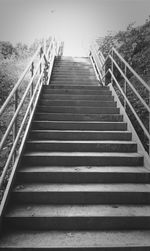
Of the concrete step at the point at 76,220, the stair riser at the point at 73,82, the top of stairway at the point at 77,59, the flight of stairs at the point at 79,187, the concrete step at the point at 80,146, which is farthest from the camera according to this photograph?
the top of stairway at the point at 77,59

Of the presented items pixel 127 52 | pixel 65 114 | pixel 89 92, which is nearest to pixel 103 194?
pixel 65 114

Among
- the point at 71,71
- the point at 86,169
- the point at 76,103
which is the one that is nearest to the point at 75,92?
the point at 76,103

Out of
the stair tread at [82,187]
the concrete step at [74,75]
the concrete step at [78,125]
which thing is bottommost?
the stair tread at [82,187]

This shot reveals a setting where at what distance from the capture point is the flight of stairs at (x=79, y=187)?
2238 mm

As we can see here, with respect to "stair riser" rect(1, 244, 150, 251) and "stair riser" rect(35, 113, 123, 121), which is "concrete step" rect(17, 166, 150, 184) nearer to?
"stair riser" rect(1, 244, 150, 251)

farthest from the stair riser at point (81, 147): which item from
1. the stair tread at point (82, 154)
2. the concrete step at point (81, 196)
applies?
the concrete step at point (81, 196)

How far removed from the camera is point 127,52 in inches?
269

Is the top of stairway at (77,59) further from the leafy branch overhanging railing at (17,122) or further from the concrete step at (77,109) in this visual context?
the concrete step at (77,109)

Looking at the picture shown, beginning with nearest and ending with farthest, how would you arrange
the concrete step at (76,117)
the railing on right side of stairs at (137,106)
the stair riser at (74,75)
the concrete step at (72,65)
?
the railing on right side of stairs at (137,106) < the concrete step at (76,117) < the stair riser at (74,75) < the concrete step at (72,65)

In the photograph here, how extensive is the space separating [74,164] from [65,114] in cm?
140

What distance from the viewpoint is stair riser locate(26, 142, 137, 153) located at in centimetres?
346

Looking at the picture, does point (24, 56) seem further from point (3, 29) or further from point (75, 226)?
point (75, 226)

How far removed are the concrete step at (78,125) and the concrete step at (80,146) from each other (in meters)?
0.57

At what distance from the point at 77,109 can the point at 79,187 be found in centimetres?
208
